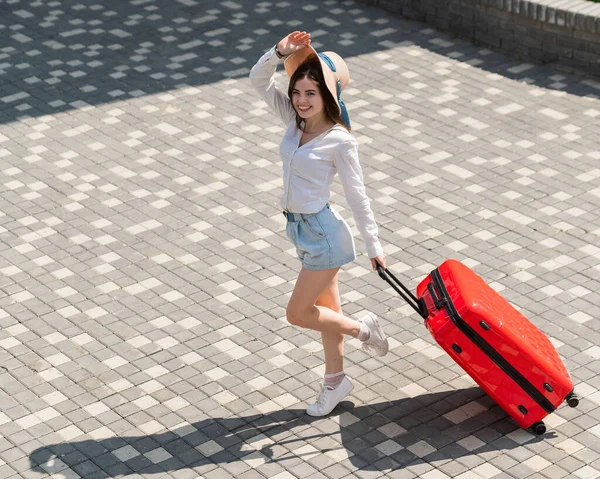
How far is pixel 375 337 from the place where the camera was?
625 centimetres

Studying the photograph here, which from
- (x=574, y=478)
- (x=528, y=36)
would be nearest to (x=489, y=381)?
(x=574, y=478)

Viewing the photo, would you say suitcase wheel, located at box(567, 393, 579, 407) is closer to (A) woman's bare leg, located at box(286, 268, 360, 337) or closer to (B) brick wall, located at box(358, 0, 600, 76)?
(A) woman's bare leg, located at box(286, 268, 360, 337)

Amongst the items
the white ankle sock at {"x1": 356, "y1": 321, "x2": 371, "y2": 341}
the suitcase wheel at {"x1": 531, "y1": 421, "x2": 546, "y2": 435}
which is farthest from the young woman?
the suitcase wheel at {"x1": 531, "y1": 421, "x2": 546, "y2": 435}

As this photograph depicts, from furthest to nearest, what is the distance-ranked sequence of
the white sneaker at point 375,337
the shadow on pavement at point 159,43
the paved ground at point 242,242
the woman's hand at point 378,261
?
the shadow on pavement at point 159,43, the white sneaker at point 375,337, the paved ground at point 242,242, the woman's hand at point 378,261

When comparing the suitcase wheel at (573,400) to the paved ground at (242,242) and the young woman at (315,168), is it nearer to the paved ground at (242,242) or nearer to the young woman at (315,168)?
the paved ground at (242,242)

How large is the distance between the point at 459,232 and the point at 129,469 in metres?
3.18

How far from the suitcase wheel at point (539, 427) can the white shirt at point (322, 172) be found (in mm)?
1222

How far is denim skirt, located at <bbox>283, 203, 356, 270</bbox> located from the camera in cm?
575

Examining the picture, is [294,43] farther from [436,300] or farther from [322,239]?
[436,300]

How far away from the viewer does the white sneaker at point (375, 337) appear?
6.24m

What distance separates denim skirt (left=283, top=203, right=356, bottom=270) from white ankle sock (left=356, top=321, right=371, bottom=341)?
0.51 m

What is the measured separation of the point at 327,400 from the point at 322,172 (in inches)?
49.9

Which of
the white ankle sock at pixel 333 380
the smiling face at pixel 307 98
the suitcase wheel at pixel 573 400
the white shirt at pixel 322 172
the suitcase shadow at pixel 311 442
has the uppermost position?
the smiling face at pixel 307 98

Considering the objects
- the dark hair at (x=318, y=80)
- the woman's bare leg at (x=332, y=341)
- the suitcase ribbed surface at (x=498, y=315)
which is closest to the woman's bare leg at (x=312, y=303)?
the woman's bare leg at (x=332, y=341)
